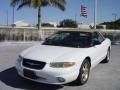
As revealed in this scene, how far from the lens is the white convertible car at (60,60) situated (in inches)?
229

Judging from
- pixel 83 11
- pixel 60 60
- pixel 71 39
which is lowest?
pixel 60 60

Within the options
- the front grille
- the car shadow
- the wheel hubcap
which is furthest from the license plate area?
the wheel hubcap

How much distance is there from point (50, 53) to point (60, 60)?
48cm

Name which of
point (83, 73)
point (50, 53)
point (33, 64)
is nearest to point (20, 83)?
point (33, 64)

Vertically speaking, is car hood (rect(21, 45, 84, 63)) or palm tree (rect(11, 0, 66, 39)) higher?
palm tree (rect(11, 0, 66, 39))

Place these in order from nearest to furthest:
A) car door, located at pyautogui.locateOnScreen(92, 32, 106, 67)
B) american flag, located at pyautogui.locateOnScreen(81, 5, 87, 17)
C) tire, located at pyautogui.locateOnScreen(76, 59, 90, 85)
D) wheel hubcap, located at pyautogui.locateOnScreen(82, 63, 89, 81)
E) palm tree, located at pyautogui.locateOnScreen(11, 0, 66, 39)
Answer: tire, located at pyautogui.locateOnScreen(76, 59, 90, 85) → wheel hubcap, located at pyautogui.locateOnScreen(82, 63, 89, 81) → car door, located at pyautogui.locateOnScreen(92, 32, 106, 67) → palm tree, located at pyautogui.locateOnScreen(11, 0, 66, 39) → american flag, located at pyautogui.locateOnScreen(81, 5, 87, 17)

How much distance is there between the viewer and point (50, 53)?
630 cm

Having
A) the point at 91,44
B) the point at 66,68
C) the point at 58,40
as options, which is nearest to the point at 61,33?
the point at 58,40

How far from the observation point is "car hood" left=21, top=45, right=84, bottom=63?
5980mm

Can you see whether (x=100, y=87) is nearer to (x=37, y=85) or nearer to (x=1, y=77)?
(x=37, y=85)

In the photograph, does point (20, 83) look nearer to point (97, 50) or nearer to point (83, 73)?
point (83, 73)

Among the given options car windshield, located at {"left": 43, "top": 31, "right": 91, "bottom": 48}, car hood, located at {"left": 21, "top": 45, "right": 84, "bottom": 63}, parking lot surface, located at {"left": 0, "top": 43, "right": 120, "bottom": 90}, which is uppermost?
car windshield, located at {"left": 43, "top": 31, "right": 91, "bottom": 48}

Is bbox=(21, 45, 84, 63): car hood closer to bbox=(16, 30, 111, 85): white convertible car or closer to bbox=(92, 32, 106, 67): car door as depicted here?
bbox=(16, 30, 111, 85): white convertible car

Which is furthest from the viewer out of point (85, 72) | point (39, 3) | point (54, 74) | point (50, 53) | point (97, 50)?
point (39, 3)
